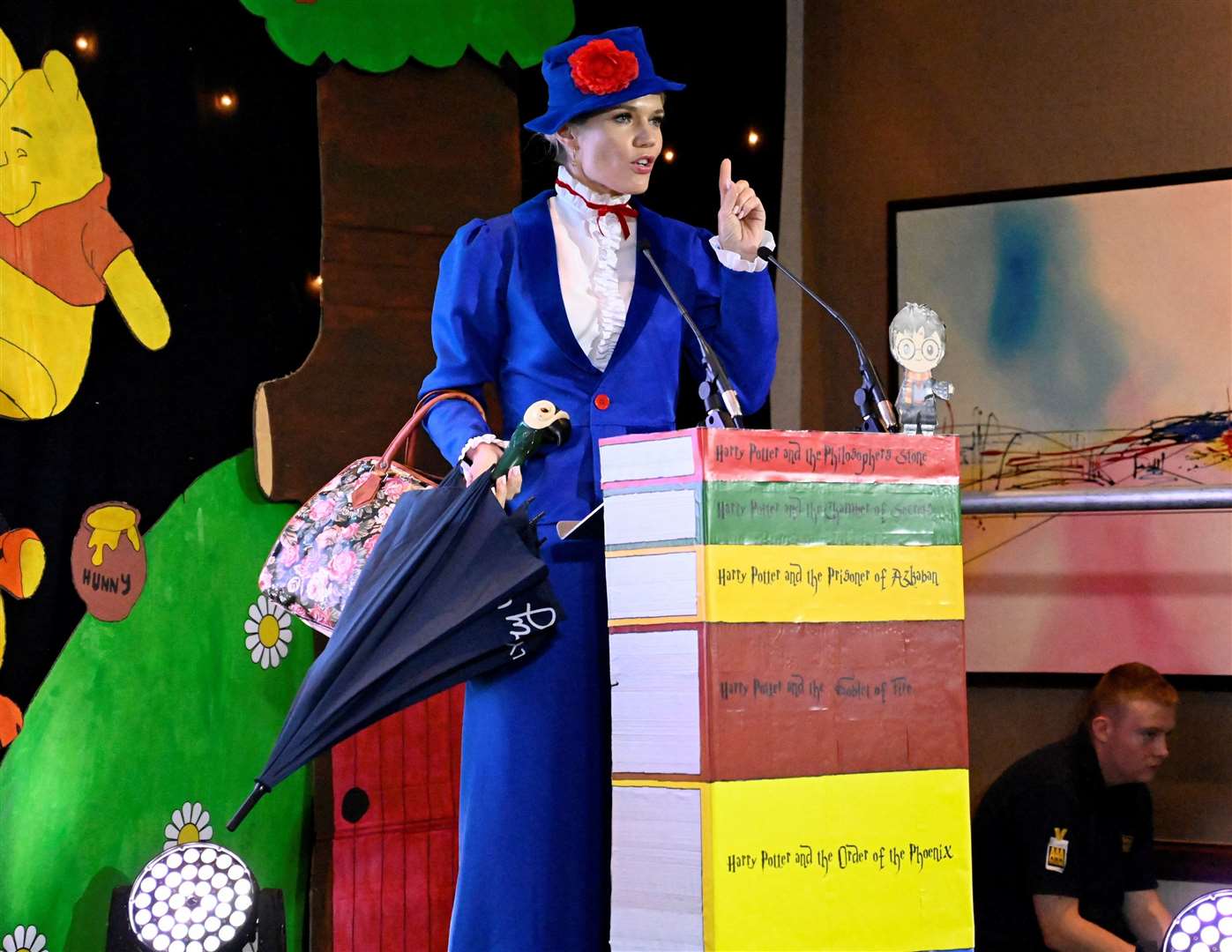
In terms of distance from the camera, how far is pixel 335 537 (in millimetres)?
1962

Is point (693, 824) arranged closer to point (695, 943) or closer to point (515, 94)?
point (695, 943)

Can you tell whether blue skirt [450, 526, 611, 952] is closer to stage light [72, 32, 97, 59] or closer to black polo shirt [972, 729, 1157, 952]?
stage light [72, 32, 97, 59]

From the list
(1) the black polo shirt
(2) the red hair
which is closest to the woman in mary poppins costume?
(1) the black polo shirt

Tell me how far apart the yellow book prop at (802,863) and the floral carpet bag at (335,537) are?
59cm

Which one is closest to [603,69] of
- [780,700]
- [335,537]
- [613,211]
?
[613,211]

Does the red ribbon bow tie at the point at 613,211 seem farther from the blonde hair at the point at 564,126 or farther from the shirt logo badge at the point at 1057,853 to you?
the shirt logo badge at the point at 1057,853

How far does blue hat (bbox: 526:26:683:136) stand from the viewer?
1831 mm

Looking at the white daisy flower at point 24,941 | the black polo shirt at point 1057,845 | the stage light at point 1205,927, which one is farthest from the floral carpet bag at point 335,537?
the black polo shirt at point 1057,845

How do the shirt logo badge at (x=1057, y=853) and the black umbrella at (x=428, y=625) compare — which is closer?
the black umbrella at (x=428, y=625)

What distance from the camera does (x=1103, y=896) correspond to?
9.34 ft

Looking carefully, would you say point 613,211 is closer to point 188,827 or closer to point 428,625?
point 428,625

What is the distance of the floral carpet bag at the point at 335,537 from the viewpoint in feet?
6.38

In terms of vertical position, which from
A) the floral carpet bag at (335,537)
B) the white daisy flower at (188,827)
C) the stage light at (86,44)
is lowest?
the white daisy flower at (188,827)

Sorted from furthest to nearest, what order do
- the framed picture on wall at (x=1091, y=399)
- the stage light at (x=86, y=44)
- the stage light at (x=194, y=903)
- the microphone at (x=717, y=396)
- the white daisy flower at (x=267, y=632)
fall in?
the framed picture on wall at (x=1091, y=399) < the white daisy flower at (x=267, y=632) < the stage light at (x=86, y=44) < the stage light at (x=194, y=903) < the microphone at (x=717, y=396)
